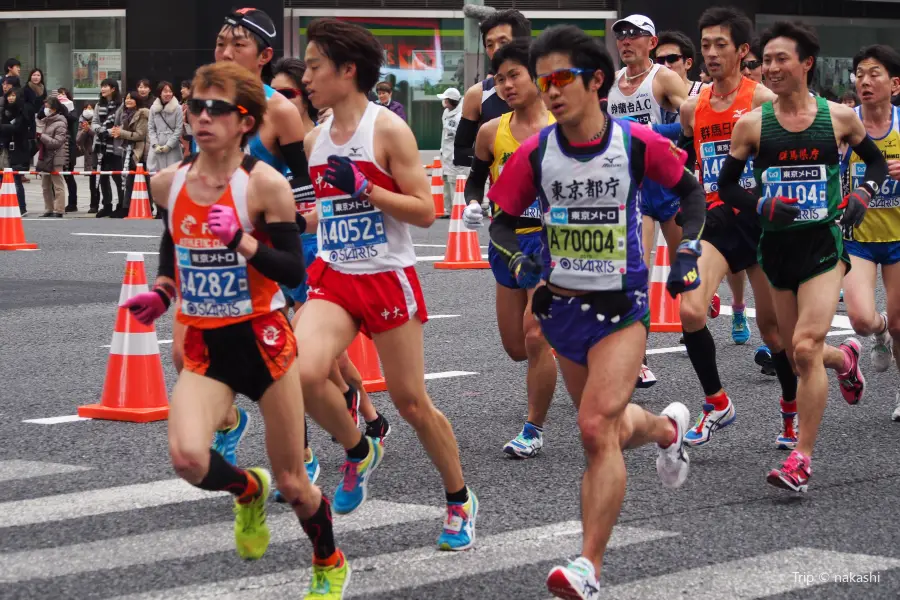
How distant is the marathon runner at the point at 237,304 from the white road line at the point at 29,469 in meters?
2.12

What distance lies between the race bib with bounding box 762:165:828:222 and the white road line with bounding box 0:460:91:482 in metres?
3.54

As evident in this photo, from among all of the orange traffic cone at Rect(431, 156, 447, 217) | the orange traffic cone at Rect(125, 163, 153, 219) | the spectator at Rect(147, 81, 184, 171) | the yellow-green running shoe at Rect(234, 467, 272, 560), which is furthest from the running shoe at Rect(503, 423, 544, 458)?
the orange traffic cone at Rect(125, 163, 153, 219)

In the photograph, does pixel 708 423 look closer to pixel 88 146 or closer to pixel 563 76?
pixel 563 76

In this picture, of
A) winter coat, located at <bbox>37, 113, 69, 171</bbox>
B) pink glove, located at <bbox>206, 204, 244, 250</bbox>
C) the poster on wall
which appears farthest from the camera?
the poster on wall

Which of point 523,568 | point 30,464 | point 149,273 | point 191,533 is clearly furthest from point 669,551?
point 149,273

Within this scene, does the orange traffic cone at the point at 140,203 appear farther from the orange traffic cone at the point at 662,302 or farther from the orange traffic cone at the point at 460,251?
the orange traffic cone at the point at 662,302

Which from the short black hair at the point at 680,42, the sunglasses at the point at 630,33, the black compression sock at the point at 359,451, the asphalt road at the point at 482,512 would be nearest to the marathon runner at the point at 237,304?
the asphalt road at the point at 482,512

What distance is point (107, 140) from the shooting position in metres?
24.5

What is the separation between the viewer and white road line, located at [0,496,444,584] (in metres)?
5.41

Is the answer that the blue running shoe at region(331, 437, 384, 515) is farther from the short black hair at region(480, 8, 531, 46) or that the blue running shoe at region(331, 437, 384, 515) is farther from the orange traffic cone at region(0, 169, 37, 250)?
the orange traffic cone at region(0, 169, 37, 250)

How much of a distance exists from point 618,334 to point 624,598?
93 cm

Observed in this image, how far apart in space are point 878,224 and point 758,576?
387 centimetres

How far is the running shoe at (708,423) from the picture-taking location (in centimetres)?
763

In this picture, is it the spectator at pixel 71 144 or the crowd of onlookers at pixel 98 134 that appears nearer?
the crowd of onlookers at pixel 98 134
